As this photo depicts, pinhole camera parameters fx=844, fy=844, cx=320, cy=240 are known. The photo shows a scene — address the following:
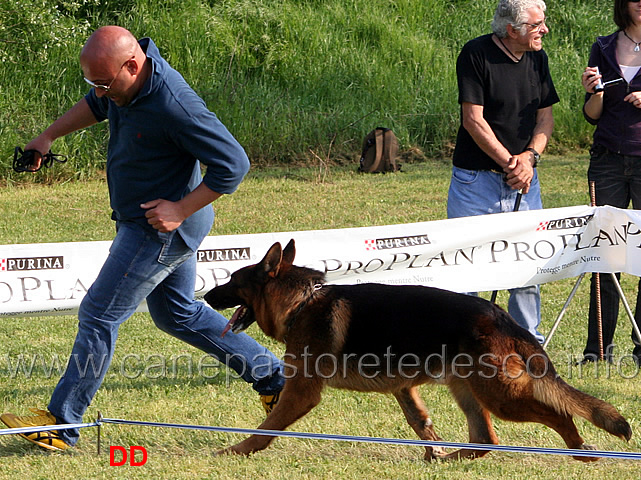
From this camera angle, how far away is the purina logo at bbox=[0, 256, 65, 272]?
5.15 meters

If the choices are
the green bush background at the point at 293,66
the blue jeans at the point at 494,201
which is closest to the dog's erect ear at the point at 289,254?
the blue jeans at the point at 494,201

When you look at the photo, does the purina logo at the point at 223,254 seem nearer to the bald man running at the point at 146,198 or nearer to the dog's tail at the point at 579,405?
the bald man running at the point at 146,198

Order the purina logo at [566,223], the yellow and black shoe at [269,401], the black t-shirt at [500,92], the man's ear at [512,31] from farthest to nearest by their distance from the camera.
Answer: the purina logo at [566,223], the black t-shirt at [500,92], the man's ear at [512,31], the yellow and black shoe at [269,401]

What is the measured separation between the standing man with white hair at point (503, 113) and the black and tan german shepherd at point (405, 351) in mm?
1536

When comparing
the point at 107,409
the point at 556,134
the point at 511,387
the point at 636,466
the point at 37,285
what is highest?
the point at 511,387

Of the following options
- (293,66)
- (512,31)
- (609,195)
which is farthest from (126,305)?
(293,66)

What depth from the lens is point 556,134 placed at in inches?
646

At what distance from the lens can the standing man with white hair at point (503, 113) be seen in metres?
5.12

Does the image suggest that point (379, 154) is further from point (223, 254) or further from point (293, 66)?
point (223, 254)

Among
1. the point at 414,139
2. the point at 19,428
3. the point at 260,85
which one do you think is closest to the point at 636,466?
the point at 19,428

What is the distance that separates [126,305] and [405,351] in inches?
52.4

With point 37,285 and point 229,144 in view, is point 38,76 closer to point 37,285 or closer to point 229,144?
point 37,285

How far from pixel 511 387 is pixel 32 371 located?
10.8ft

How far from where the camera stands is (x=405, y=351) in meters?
3.88
